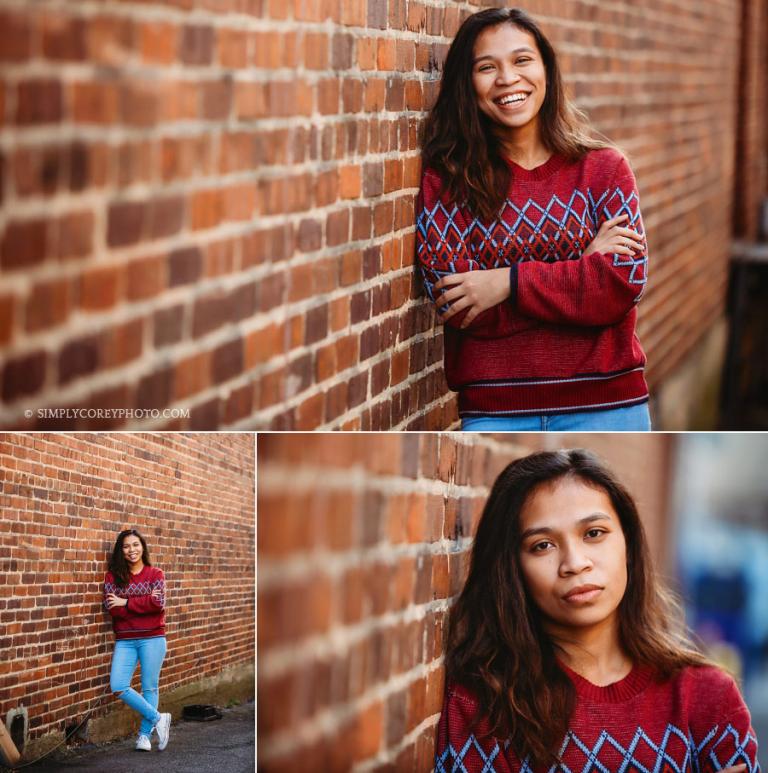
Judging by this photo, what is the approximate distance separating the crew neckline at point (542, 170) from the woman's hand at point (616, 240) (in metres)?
0.19

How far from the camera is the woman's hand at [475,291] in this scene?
10.00ft

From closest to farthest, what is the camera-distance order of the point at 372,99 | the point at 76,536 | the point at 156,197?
the point at 156,197 → the point at 76,536 → the point at 372,99

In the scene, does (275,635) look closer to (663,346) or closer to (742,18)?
(663,346)

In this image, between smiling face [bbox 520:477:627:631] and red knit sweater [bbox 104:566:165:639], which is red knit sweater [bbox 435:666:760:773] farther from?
red knit sweater [bbox 104:566:165:639]

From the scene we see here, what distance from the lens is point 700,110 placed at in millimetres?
8047

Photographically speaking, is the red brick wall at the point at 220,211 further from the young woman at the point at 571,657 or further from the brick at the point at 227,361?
the young woman at the point at 571,657

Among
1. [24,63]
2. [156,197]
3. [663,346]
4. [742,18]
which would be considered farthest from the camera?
[742,18]

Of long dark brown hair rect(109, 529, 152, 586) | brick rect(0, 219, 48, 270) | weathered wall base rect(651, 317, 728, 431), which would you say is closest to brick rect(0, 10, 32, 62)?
brick rect(0, 219, 48, 270)

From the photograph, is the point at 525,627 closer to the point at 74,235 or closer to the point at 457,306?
the point at 457,306

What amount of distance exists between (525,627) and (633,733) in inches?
11.0

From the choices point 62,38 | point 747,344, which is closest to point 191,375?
point 62,38

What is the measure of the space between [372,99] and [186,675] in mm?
1468

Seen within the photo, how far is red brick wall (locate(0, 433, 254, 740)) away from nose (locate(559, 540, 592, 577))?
1.98 feet

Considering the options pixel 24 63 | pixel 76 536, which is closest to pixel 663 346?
pixel 76 536
